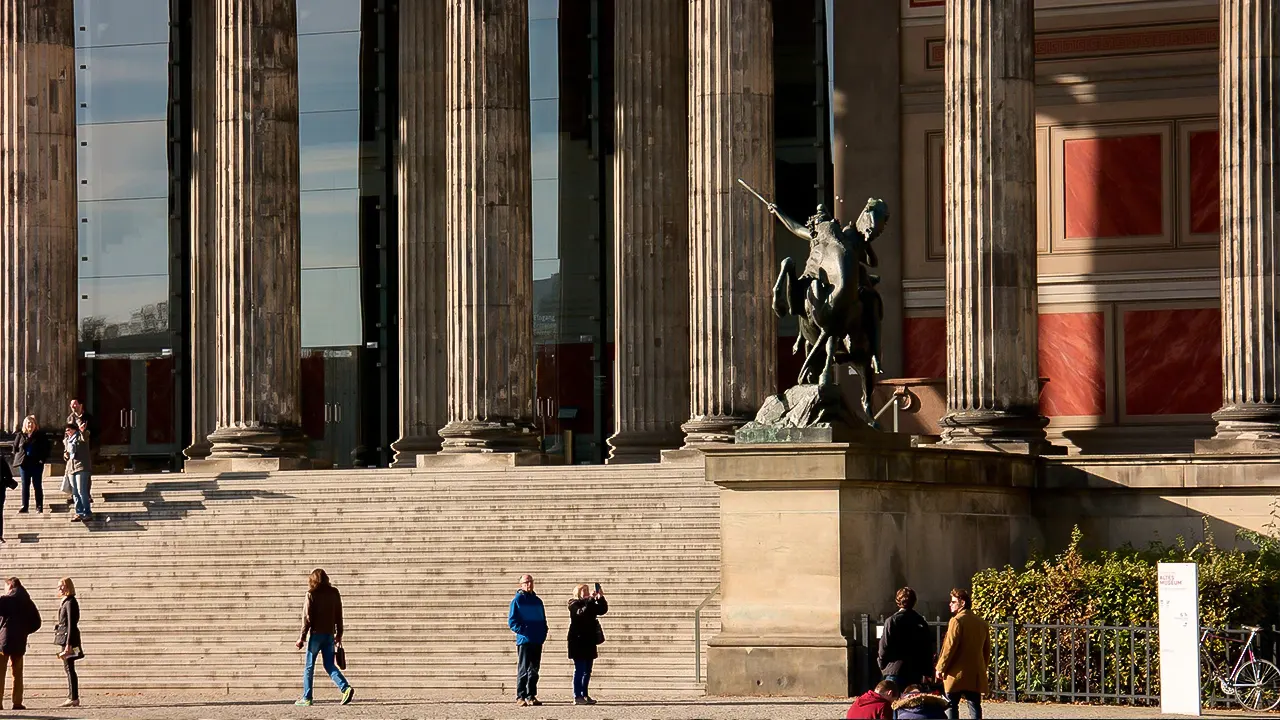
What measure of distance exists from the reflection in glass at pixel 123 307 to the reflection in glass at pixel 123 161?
1.91 meters

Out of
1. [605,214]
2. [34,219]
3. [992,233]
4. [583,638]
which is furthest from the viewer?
[605,214]

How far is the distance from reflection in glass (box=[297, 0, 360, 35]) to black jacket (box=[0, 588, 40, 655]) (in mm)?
23978

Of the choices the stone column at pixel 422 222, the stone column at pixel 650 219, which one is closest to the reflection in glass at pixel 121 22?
the stone column at pixel 422 222

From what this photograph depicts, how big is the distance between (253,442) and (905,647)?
19.7 metres

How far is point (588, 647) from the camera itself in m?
25.2

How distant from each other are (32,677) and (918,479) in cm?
1186

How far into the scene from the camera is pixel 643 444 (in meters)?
40.2

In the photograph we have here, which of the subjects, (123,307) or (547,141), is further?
(123,307)

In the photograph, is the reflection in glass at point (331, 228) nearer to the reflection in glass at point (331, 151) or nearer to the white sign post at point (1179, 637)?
the reflection in glass at point (331, 151)

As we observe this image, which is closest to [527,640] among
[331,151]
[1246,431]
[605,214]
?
[1246,431]

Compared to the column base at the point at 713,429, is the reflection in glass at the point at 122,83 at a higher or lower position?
higher

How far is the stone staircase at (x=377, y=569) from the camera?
28.7 m

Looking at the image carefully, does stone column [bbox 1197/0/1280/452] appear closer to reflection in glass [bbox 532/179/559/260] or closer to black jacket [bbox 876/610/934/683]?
black jacket [bbox 876/610/934/683]

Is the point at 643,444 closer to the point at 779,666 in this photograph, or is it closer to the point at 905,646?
the point at 779,666
